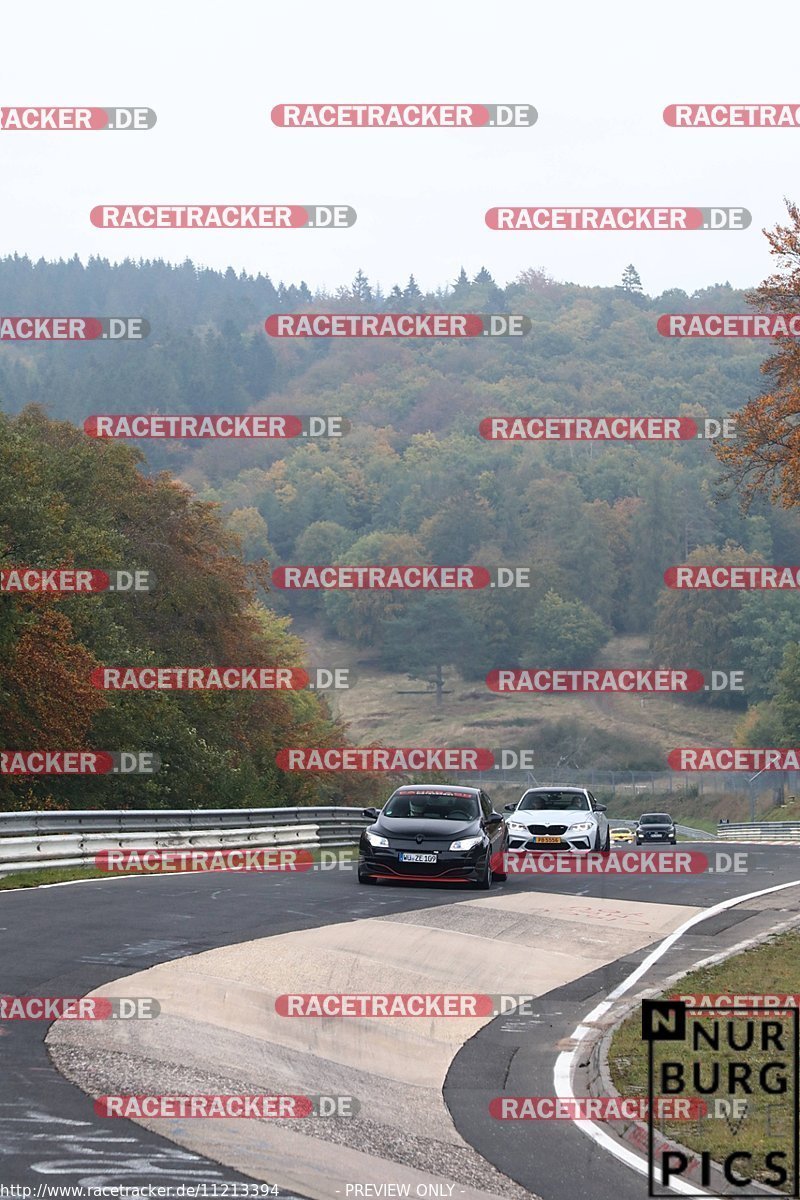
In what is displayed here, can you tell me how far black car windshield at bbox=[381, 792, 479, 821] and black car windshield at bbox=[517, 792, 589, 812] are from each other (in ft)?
17.2

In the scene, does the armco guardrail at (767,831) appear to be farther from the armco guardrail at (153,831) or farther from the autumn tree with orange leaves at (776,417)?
the autumn tree with orange leaves at (776,417)

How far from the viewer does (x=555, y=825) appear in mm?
26938

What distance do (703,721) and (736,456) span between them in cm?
13965

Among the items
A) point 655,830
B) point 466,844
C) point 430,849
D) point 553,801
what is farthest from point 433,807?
point 655,830

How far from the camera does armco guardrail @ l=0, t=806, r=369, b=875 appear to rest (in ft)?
72.6

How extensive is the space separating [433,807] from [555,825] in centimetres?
476

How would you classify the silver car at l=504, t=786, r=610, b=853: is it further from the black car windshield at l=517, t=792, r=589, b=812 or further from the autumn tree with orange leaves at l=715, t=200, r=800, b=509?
the autumn tree with orange leaves at l=715, t=200, r=800, b=509

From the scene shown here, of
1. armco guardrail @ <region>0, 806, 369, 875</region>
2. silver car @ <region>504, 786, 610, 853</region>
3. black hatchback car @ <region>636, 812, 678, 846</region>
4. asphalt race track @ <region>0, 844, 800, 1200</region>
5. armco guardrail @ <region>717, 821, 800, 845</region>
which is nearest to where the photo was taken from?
asphalt race track @ <region>0, 844, 800, 1200</region>

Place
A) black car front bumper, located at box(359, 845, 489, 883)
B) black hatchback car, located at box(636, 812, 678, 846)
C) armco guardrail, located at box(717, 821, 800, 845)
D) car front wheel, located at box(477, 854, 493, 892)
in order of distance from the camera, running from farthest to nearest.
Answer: armco guardrail, located at box(717, 821, 800, 845) → black hatchback car, located at box(636, 812, 678, 846) → car front wheel, located at box(477, 854, 493, 892) → black car front bumper, located at box(359, 845, 489, 883)

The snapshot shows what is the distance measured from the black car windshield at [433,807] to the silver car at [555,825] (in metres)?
3.81

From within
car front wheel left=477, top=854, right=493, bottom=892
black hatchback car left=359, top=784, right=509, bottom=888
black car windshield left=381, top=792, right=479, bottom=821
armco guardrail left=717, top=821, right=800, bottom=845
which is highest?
black car windshield left=381, top=792, right=479, bottom=821

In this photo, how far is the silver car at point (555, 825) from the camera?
88.1 ft

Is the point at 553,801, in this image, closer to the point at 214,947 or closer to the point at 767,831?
the point at 214,947

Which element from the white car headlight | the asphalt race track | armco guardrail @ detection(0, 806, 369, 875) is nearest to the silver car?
the asphalt race track
